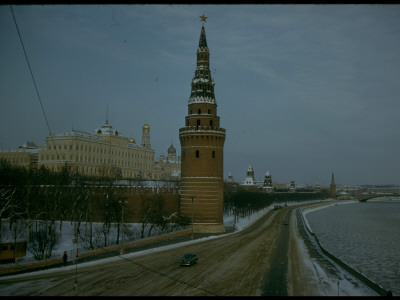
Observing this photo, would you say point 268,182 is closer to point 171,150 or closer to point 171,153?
point 171,153

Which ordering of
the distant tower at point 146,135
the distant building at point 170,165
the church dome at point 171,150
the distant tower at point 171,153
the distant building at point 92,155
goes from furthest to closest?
the church dome at point 171,150, the distant tower at point 171,153, the distant building at point 170,165, the distant tower at point 146,135, the distant building at point 92,155

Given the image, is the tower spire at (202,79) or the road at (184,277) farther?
the tower spire at (202,79)

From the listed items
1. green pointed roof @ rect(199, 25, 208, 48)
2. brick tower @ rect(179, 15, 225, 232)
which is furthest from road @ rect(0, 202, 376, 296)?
green pointed roof @ rect(199, 25, 208, 48)

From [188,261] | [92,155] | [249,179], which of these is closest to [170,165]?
[249,179]

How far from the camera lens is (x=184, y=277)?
22.7 m

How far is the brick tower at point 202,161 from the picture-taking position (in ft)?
146

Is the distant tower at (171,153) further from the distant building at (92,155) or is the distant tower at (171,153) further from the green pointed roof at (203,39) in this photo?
the green pointed roof at (203,39)

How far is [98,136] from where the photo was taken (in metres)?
113

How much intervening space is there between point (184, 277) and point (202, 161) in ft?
75.8

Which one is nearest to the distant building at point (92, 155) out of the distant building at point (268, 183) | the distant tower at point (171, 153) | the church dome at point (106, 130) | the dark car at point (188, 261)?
the church dome at point (106, 130)

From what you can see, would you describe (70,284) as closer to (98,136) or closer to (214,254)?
(214,254)

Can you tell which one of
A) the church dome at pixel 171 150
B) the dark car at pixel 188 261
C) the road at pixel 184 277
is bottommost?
the road at pixel 184 277

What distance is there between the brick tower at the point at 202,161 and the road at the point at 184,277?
11703 millimetres

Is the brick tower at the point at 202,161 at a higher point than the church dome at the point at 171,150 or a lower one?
lower
